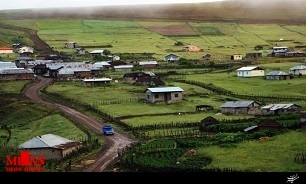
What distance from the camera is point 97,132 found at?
1080 inches

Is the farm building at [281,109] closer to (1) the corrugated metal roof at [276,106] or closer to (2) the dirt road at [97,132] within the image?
(1) the corrugated metal roof at [276,106]

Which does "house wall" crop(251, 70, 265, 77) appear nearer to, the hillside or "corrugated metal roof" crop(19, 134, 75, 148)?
the hillside

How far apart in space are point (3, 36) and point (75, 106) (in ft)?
191

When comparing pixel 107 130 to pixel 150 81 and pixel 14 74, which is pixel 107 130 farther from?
pixel 14 74

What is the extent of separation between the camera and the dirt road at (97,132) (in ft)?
65.4

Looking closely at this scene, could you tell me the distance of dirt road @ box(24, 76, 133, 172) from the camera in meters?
19.9

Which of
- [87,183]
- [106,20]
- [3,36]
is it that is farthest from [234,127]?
[106,20]

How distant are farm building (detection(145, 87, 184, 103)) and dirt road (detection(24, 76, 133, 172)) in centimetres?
563

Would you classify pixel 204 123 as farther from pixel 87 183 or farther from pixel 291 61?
pixel 291 61

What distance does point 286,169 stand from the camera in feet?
56.2

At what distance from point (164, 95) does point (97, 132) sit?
10.7 metres

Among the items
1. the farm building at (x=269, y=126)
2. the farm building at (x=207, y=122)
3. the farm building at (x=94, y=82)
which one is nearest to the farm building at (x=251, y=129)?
the farm building at (x=269, y=126)

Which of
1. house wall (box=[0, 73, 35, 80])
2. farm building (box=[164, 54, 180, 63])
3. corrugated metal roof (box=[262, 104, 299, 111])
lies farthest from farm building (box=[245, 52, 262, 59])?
corrugated metal roof (box=[262, 104, 299, 111])

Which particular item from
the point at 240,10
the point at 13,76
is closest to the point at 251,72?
the point at 13,76
